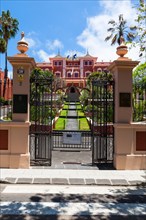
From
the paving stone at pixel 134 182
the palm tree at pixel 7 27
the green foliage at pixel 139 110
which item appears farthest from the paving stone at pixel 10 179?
the palm tree at pixel 7 27

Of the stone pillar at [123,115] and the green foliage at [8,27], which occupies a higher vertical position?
the green foliage at [8,27]

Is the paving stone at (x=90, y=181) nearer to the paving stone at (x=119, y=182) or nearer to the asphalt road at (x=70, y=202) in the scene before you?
the asphalt road at (x=70, y=202)

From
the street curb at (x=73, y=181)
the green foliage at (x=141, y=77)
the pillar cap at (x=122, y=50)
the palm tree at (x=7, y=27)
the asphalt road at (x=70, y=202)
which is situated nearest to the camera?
the asphalt road at (x=70, y=202)

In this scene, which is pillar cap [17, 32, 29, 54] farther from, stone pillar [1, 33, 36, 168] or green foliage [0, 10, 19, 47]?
green foliage [0, 10, 19, 47]

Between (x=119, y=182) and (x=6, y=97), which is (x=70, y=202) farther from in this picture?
(x=6, y=97)

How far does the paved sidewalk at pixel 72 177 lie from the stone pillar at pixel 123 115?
504 mm

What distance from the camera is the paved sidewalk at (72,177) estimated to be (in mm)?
8336

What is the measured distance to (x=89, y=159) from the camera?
12.0 metres

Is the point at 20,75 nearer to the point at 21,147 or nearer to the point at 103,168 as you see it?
the point at 21,147

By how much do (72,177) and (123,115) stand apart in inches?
111

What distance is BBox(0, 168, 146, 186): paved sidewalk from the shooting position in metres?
8.34

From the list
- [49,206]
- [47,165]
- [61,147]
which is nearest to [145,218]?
[49,206]

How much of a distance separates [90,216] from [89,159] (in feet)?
20.8

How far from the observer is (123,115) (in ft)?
33.7
